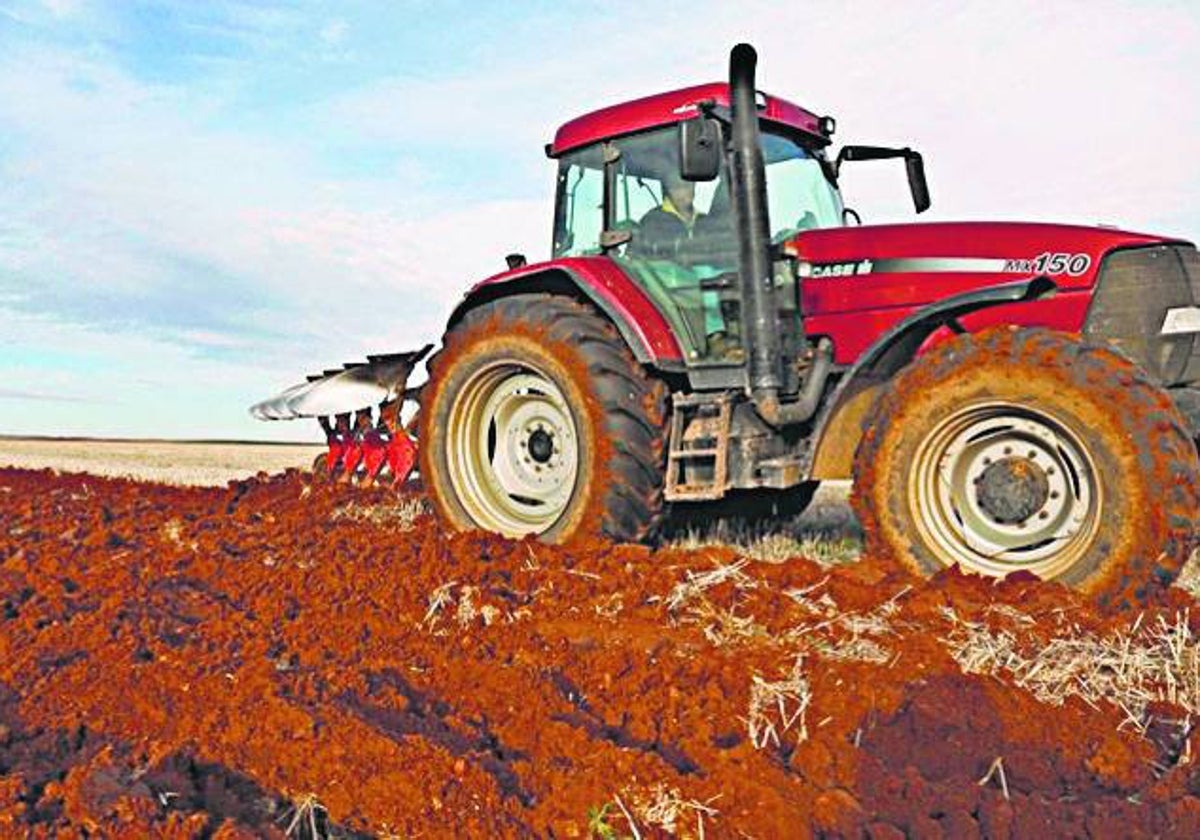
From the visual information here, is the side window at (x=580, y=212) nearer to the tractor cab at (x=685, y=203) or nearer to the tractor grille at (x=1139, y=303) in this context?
the tractor cab at (x=685, y=203)

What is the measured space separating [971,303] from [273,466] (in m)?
14.7

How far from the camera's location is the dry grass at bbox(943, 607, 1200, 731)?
3646 millimetres

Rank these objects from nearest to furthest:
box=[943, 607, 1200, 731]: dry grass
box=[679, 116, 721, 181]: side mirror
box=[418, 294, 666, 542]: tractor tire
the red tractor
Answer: box=[943, 607, 1200, 731]: dry grass < the red tractor < box=[679, 116, 721, 181]: side mirror < box=[418, 294, 666, 542]: tractor tire

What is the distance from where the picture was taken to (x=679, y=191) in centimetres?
642

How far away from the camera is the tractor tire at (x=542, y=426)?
5.92 m

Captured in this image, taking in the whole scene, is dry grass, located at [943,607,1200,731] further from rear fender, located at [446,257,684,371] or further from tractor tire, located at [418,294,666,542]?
rear fender, located at [446,257,684,371]

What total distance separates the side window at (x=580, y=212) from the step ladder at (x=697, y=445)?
1.27 metres

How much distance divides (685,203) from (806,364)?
44.6 inches

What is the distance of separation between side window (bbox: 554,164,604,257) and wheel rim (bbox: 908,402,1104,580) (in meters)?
2.53

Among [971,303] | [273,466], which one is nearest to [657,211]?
[971,303]

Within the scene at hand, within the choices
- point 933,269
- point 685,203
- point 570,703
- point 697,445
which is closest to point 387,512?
point 697,445

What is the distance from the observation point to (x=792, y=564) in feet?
16.7

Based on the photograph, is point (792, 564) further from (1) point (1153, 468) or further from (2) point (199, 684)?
(2) point (199, 684)

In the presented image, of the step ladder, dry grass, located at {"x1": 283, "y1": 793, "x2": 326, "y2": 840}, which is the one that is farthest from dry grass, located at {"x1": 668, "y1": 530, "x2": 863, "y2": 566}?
dry grass, located at {"x1": 283, "y1": 793, "x2": 326, "y2": 840}
